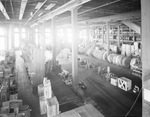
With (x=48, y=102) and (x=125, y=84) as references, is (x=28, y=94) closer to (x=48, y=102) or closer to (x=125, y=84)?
(x=48, y=102)

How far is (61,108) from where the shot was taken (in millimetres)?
5195

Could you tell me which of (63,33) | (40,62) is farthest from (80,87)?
(63,33)

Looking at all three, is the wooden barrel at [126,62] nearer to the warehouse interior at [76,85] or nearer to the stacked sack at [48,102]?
the warehouse interior at [76,85]

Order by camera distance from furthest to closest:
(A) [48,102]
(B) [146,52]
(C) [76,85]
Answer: (C) [76,85]
(A) [48,102]
(B) [146,52]

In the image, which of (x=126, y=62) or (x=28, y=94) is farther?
(x=126, y=62)

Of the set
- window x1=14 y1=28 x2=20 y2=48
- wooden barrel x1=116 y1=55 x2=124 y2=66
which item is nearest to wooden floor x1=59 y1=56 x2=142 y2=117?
wooden barrel x1=116 y1=55 x2=124 y2=66

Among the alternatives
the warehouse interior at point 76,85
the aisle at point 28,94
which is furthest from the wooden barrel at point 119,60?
the aisle at point 28,94

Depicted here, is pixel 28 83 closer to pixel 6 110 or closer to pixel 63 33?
pixel 6 110

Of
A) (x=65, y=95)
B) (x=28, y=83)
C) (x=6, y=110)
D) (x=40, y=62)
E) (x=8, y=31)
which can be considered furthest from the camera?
(x=8, y=31)

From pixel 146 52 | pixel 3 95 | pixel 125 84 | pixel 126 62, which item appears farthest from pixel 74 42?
pixel 126 62

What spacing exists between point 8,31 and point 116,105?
19.9 meters

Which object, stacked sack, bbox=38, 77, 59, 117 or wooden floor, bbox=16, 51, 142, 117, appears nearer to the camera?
stacked sack, bbox=38, 77, 59, 117

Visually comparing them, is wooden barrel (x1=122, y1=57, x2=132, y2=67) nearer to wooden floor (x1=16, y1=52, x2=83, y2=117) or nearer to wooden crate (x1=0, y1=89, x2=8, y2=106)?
wooden floor (x1=16, y1=52, x2=83, y2=117)

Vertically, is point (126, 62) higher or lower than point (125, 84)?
higher
